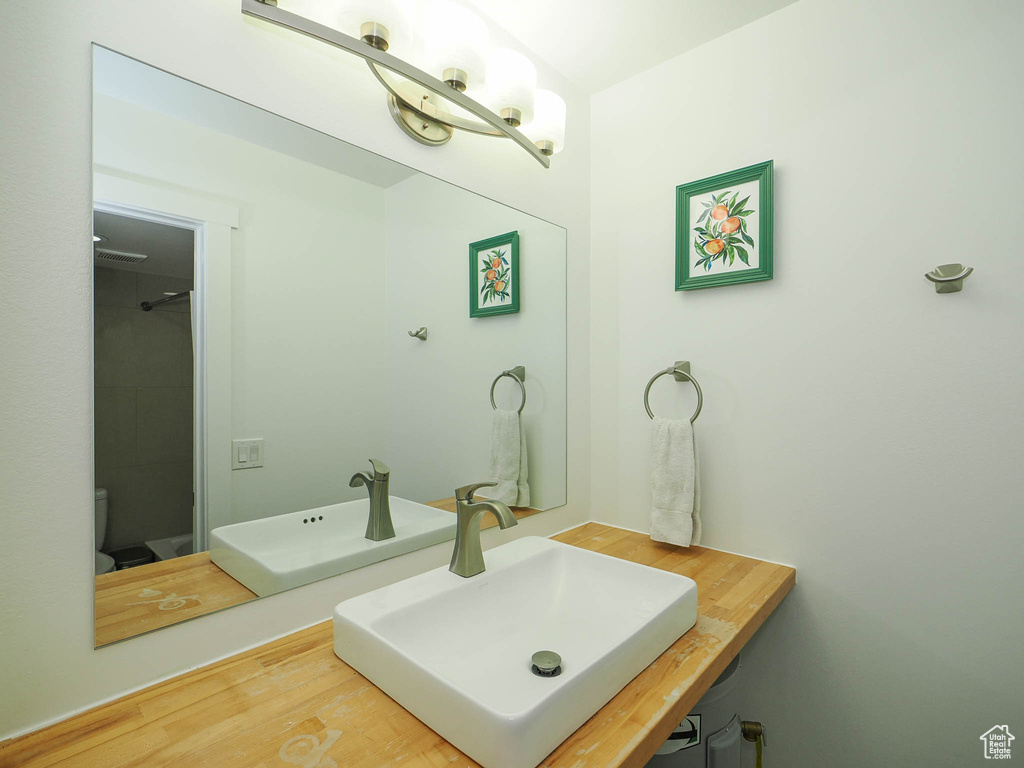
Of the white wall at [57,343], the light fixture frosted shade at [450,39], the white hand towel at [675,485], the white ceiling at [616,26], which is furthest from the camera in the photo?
the white hand towel at [675,485]

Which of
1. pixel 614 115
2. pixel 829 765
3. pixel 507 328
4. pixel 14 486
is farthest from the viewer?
pixel 614 115

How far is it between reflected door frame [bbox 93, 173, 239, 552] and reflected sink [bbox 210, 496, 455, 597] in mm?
57

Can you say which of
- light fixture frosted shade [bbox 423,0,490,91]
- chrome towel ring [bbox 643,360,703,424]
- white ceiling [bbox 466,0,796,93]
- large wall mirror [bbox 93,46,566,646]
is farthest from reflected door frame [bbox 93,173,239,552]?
chrome towel ring [bbox 643,360,703,424]

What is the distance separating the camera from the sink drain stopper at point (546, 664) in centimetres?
85

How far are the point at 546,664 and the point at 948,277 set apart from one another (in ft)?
3.75

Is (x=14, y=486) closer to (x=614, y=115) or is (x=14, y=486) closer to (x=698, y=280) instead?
(x=698, y=280)

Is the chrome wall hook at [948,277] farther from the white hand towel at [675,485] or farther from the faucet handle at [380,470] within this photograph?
the faucet handle at [380,470]

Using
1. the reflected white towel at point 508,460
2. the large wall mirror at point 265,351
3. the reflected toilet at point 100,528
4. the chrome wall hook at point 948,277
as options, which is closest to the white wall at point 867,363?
the chrome wall hook at point 948,277

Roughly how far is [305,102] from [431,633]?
1.02 meters

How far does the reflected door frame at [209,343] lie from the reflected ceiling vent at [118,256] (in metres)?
0.08

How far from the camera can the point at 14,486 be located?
0.64m

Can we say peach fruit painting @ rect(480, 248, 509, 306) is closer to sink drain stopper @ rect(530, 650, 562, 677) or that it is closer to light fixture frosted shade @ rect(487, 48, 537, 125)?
light fixture frosted shade @ rect(487, 48, 537, 125)

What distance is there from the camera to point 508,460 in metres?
1.41

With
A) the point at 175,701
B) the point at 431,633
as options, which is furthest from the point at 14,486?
the point at 431,633
